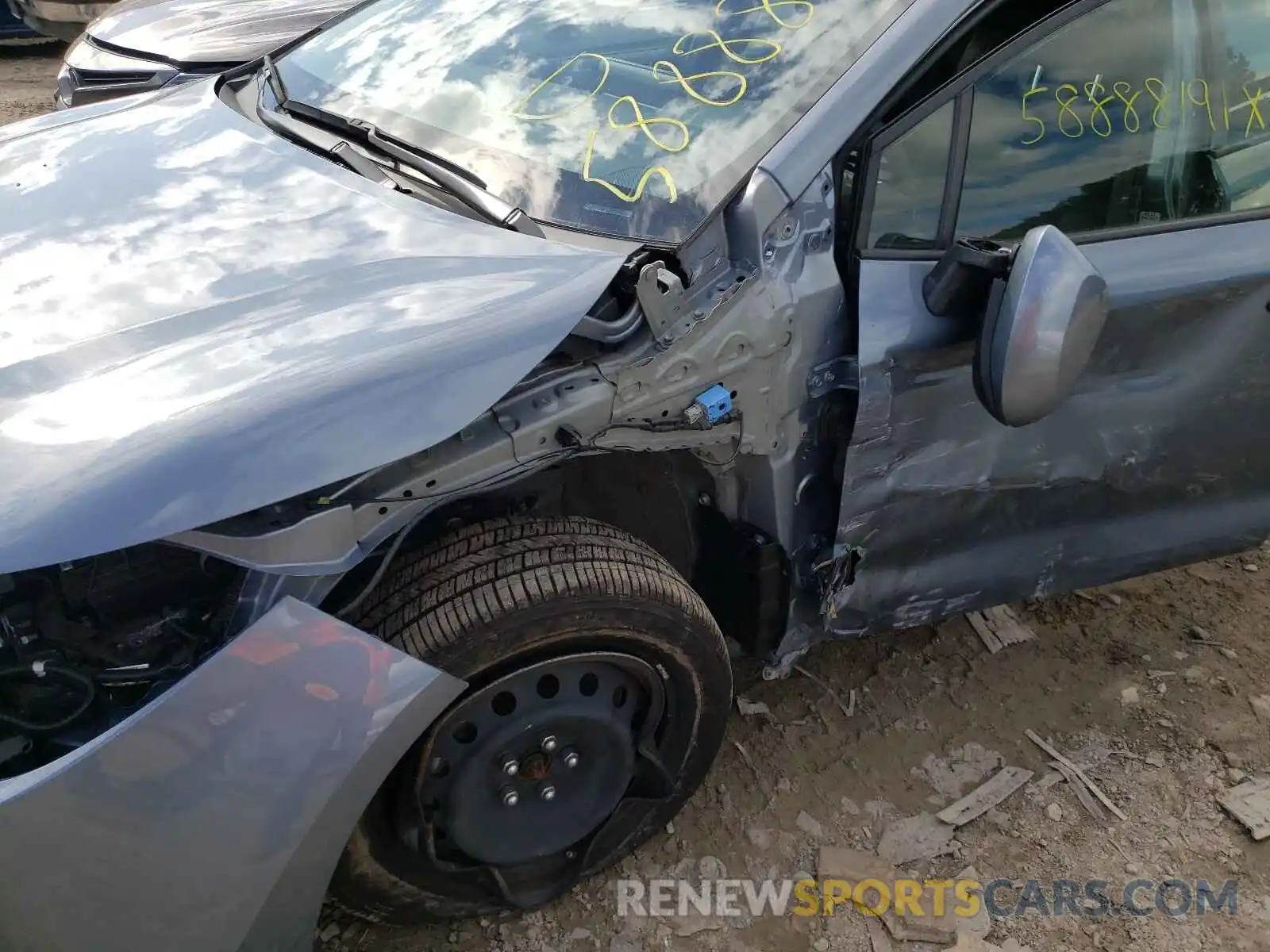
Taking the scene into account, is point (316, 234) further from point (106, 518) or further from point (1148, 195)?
point (1148, 195)

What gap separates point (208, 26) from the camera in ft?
13.3

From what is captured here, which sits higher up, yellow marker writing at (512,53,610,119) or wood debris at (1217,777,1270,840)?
yellow marker writing at (512,53,610,119)

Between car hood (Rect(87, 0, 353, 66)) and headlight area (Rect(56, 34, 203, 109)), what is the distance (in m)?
0.06

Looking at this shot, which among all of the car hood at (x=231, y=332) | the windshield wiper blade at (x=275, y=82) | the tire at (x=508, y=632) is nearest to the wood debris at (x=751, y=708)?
the tire at (x=508, y=632)

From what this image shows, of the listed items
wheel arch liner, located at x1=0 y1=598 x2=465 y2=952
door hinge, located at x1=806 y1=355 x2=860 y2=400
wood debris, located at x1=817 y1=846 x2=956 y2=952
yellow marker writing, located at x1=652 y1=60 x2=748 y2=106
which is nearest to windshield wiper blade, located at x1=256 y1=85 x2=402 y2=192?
yellow marker writing, located at x1=652 y1=60 x2=748 y2=106

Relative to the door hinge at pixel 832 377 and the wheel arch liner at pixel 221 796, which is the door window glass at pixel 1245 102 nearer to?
the door hinge at pixel 832 377

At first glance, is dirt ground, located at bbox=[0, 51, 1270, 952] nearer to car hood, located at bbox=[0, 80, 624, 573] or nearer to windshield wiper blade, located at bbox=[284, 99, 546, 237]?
car hood, located at bbox=[0, 80, 624, 573]

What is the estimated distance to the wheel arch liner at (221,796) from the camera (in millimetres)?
1338

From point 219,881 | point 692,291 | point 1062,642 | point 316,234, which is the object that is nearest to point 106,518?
point 219,881

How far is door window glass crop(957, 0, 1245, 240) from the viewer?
199 cm

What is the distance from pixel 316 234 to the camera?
1.84 meters

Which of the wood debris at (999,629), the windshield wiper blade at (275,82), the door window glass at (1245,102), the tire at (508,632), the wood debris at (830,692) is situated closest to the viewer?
the tire at (508,632)

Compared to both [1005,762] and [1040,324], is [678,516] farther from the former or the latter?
[1005,762]
